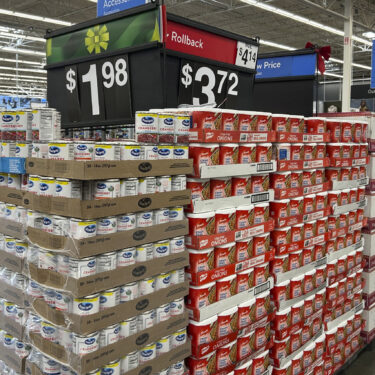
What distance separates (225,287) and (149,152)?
3.20 ft

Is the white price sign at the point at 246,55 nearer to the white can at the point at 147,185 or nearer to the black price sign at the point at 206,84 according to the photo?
the black price sign at the point at 206,84

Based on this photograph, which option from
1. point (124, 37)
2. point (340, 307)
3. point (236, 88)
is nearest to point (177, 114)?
point (124, 37)

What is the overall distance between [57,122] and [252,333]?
70.4 inches

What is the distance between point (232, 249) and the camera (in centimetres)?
269

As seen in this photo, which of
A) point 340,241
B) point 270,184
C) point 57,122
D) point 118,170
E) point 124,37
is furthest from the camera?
point 340,241

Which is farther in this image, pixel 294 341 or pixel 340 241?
pixel 340 241

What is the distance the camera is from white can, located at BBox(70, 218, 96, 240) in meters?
1.88

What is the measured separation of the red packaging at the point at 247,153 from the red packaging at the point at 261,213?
30 cm

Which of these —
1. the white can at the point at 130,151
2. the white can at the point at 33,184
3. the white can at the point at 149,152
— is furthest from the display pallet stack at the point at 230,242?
the white can at the point at 33,184

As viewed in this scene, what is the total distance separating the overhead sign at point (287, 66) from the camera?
4328 mm

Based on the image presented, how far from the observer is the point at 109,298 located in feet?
6.56

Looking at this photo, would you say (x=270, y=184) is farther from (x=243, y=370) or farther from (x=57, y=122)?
(x=57, y=122)

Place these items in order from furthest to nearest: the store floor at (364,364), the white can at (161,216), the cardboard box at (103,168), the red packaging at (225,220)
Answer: the store floor at (364,364)
the red packaging at (225,220)
the white can at (161,216)
the cardboard box at (103,168)

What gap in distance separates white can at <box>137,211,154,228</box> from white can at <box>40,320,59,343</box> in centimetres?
60
